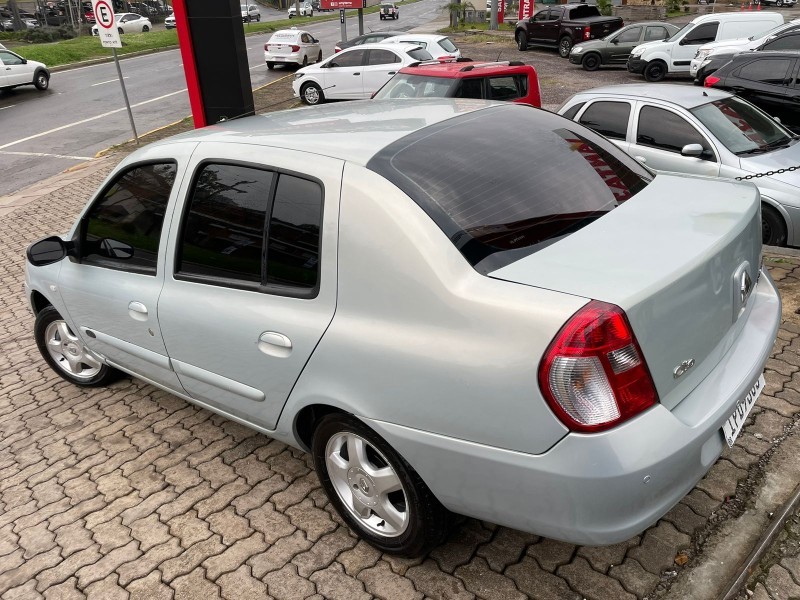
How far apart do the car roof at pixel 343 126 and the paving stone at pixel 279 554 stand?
172cm

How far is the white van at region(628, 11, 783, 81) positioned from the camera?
53.4 ft

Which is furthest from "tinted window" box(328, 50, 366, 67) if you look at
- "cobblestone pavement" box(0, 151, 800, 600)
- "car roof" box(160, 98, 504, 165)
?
"cobblestone pavement" box(0, 151, 800, 600)

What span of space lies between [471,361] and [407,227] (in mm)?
534

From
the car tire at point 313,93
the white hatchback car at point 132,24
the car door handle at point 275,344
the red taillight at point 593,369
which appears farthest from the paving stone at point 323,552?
the white hatchback car at point 132,24

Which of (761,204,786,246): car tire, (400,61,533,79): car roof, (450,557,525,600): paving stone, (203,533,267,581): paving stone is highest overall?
(400,61,533,79): car roof

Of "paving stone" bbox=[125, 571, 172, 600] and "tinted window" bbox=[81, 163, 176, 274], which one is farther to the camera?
"tinted window" bbox=[81, 163, 176, 274]

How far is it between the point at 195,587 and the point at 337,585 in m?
0.62

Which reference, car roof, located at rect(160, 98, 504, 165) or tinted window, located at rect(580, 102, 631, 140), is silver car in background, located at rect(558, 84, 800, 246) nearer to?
tinted window, located at rect(580, 102, 631, 140)

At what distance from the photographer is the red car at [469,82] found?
883cm

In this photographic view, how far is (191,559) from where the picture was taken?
287 cm

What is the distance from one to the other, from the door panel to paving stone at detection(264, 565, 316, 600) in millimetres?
633

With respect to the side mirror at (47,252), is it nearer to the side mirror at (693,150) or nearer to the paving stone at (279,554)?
the paving stone at (279,554)

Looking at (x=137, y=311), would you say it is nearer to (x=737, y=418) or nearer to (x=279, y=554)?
(x=279, y=554)

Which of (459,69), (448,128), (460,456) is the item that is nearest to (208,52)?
(459,69)
